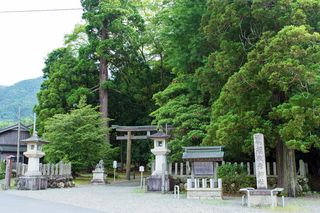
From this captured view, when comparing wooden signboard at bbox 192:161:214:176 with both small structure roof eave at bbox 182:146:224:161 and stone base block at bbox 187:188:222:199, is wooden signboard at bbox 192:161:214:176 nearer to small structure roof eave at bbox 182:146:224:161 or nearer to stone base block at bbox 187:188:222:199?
small structure roof eave at bbox 182:146:224:161

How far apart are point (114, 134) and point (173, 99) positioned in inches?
582

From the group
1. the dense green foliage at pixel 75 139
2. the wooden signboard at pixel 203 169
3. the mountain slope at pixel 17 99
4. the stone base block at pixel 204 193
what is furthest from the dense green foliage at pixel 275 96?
the mountain slope at pixel 17 99

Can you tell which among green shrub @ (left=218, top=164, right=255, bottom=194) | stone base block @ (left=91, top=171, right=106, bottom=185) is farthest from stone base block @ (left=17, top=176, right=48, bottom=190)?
green shrub @ (left=218, top=164, right=255, bottom=194)

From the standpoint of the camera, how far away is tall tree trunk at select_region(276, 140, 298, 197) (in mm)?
13672

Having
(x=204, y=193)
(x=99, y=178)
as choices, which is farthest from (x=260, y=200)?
(x=99, y=178)

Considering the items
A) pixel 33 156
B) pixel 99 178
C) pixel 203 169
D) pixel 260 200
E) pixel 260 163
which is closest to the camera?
pixel 260 200

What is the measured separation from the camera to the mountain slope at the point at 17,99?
67331 millimetres

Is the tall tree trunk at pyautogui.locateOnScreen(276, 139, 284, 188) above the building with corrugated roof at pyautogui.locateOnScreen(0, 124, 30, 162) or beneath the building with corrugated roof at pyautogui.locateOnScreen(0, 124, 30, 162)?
beneath

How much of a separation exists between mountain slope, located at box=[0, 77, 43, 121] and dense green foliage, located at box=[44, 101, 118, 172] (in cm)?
4554

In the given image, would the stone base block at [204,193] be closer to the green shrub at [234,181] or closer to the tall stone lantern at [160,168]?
the green shrub at [234,181]

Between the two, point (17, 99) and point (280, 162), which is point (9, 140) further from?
point (17, 99)

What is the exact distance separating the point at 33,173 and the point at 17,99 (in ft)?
208

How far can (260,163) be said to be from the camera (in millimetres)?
10891

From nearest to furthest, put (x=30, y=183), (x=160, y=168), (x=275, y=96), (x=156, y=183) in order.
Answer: (x=275, y=96) → (x=156, y=183) → (x=160, y=168) → (x=30, y=183)
